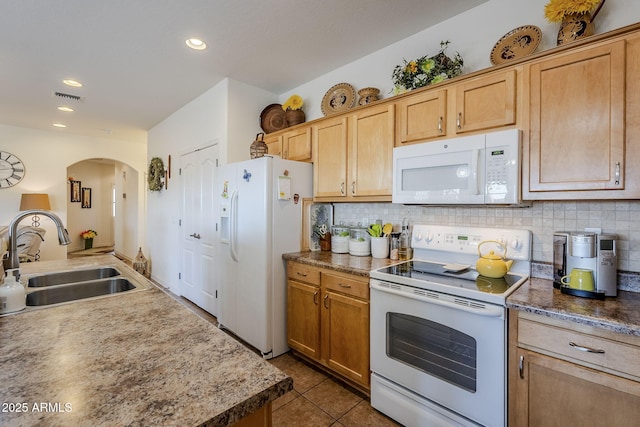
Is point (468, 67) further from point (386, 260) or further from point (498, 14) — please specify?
point (386, 260)

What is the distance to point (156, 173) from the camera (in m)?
4.76

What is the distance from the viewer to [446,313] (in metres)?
1.61

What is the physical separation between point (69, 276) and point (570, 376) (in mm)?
2782

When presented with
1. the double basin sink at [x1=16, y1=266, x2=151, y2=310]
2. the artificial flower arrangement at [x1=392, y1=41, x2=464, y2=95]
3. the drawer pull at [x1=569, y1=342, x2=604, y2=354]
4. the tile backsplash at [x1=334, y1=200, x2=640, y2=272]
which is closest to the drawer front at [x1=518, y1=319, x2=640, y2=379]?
the drawer pull at [x1=569, y1=342, x2=604, y2=354]

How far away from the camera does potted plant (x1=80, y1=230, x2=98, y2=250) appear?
317 inches

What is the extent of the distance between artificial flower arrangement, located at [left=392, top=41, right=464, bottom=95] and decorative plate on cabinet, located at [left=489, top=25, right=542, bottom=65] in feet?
0.75

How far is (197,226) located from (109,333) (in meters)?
2.98

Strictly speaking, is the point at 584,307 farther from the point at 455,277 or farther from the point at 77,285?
the point at 77,285

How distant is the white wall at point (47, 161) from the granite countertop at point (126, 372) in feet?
17.8

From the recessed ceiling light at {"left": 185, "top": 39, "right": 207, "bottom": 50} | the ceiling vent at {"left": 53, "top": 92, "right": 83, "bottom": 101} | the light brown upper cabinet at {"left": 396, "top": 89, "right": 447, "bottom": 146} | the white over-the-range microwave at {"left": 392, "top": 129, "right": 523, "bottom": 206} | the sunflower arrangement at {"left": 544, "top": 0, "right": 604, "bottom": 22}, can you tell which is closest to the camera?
the sunflower arrangement at {"left": 544, "top": 0, "right": 604, "bottom": 22}

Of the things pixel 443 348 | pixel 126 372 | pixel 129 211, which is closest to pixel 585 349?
pixel 443 348

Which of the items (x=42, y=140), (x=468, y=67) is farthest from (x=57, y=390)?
(x=42, y=140)

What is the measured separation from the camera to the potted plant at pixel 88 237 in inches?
317

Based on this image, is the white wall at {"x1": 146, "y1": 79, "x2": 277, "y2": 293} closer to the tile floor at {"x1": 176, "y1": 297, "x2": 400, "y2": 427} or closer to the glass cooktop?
the glass cooktop
